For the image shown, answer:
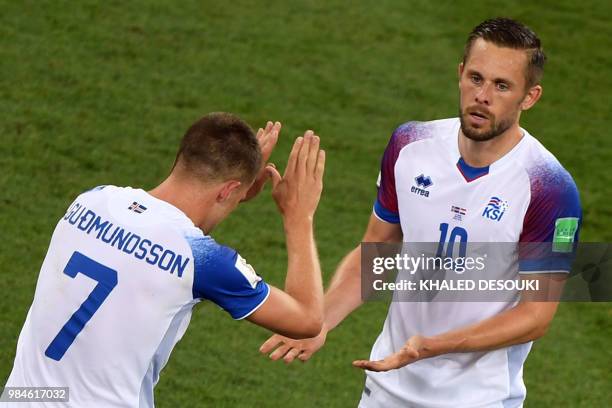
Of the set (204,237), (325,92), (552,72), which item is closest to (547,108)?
(552,72)

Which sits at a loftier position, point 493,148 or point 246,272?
point 493,148

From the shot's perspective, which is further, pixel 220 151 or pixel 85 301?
pixel 220 151

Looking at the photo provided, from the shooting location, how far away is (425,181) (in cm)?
509

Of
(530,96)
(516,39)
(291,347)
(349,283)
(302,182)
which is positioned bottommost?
(291,347)

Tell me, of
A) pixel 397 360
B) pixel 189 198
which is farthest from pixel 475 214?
pixel 189 198

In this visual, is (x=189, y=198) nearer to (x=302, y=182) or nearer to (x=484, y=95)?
(x=302, y=182)

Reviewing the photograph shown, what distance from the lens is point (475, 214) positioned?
4.93 m

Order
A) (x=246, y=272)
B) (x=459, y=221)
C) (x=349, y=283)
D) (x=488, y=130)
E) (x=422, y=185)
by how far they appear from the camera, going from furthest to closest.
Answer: (x=349, y=283)
(x=422, y=185)
(x=459, y=221)
(x=488, y=130)
(x=246, y=272)

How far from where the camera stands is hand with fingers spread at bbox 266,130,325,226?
4707 millimetres

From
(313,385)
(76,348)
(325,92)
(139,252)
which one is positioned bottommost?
(313,385)

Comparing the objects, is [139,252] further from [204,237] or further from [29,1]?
[29,1]

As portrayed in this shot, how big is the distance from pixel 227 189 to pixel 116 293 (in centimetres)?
59

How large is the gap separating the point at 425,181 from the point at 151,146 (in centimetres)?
545

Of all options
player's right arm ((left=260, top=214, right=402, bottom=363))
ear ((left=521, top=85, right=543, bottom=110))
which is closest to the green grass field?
player's right arm ((left=260, top=214, right=402, bottom=363))
